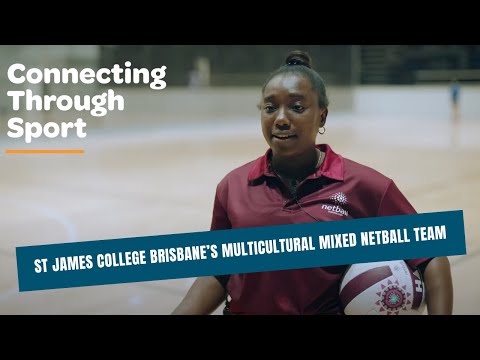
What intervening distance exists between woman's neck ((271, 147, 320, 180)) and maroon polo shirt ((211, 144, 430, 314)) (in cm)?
4

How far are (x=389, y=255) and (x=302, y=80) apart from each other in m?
0.93

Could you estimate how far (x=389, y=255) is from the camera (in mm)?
3207

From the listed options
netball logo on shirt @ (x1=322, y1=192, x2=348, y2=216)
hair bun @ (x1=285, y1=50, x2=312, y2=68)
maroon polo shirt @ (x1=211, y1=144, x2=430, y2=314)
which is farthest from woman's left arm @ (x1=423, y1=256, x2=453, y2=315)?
hair bun @ (x1=285, y1=50, x2=312, y2=68)

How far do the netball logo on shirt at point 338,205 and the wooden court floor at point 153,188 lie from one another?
78 cm

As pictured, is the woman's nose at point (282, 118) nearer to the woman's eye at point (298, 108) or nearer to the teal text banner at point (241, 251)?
the woman's eye at point (298, 108)

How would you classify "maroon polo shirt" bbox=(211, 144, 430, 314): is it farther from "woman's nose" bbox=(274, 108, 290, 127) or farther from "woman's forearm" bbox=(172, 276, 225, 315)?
"woman's nose" bbox=(274, 108, 290, 127)

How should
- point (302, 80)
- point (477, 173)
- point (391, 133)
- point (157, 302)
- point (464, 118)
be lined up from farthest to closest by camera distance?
point (464, 118) → point (391, 133) → point (477, 173) → point (157, 302) → point (302, 80)

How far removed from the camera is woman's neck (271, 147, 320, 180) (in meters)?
3.27

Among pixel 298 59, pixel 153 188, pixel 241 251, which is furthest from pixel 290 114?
pixel 153 188

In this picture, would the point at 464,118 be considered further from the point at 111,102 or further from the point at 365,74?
the point at 111,102

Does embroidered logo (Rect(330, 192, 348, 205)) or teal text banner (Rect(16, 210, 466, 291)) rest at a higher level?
embroidered logo (Rect(330, 192, 348, 205))

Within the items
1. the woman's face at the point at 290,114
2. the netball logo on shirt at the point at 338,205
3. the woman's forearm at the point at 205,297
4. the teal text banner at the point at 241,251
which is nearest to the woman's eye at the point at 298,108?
the woman's face at the point at 290,114
